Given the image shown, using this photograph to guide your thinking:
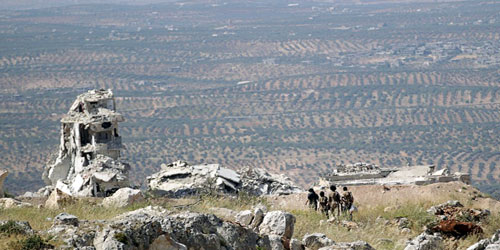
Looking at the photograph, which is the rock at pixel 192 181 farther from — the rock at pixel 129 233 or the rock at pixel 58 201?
the rock at pixel 129 233

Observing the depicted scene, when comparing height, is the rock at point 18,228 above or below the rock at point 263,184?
above

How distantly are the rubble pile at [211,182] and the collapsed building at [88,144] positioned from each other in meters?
1.40

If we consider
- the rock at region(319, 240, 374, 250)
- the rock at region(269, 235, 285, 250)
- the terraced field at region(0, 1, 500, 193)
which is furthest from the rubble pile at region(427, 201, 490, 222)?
the terraced field at region(0, 1, 500, 193)

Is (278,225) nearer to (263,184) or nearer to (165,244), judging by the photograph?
(165,244)

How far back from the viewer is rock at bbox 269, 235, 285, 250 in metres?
14.2

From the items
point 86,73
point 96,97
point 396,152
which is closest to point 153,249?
point 96,97

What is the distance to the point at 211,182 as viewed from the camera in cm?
2622

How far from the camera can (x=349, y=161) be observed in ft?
385

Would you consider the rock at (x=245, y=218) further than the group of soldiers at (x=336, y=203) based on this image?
No

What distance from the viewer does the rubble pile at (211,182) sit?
26156mm

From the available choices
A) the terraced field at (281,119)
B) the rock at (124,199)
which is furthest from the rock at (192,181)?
the terraced field at (281,119)

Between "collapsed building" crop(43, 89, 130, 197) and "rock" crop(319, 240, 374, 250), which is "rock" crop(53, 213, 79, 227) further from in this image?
"collapsed building" crop(43, 89, 130, 197)

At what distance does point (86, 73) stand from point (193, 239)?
187 m

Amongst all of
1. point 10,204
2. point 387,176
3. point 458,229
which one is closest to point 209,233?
point 458,229
